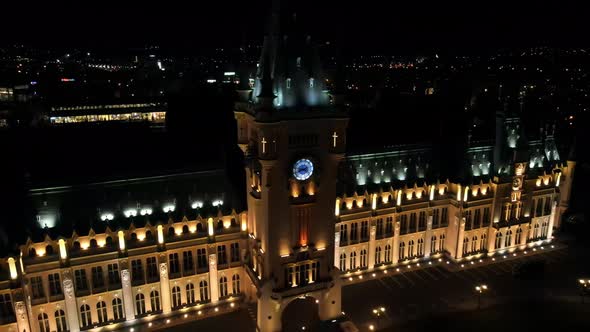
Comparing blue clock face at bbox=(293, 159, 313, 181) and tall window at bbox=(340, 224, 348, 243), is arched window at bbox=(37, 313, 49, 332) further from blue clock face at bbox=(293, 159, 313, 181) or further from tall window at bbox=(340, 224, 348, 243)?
tall window at bbox=(340, 224, 348, 243)

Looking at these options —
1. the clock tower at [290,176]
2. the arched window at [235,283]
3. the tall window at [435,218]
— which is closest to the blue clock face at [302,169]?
the clock tower at [290,176]

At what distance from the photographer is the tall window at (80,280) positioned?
5642 cm

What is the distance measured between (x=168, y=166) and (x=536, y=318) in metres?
57.4

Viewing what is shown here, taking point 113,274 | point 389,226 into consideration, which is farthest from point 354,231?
point 113,274

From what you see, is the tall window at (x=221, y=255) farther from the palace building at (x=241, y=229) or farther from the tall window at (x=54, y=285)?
the tall window at (x=54, y=285)

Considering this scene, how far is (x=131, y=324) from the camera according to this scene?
59.9 metres

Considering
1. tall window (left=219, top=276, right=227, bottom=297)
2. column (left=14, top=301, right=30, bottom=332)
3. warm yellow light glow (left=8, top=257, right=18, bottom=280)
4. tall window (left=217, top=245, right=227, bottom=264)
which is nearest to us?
warm yellow light glow (left=8, top=257, right=18, bottom=280)

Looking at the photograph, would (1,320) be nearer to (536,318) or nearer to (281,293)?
(281,293)

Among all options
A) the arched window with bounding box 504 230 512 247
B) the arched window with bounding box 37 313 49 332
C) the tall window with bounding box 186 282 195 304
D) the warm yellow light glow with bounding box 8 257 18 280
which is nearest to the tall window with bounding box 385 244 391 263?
the arched window with bounding box 504 230 512 247

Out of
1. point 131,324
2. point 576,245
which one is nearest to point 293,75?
point 131,324

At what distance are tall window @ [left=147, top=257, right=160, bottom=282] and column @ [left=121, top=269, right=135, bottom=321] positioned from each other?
107 inches

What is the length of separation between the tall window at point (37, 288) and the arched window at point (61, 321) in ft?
10.8

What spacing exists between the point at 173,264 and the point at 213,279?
A: 20.4ft

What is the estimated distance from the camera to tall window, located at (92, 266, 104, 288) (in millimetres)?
57156
